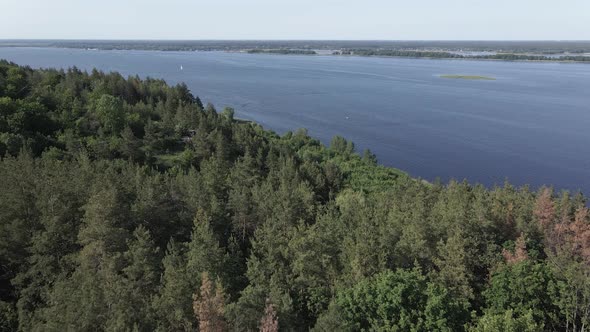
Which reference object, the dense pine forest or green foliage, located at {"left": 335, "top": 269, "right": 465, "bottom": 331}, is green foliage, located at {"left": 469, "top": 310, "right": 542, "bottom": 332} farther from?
green foliage, located at {"left": 335, "top": 269, "right": 465, "bottom": 331}

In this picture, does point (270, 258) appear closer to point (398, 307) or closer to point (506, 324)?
point (398, 307)

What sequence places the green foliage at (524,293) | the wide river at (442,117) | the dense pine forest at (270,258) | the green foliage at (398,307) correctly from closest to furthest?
the green foliage at (398,307), the dense pine forest at (270,258), the green foliage at (524,293), the wide river at (442,117)

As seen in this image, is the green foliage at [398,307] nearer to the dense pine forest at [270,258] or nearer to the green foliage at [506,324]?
the dense pine forest at [270,258]

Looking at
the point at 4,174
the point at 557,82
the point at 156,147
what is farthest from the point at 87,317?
the point at 557,82

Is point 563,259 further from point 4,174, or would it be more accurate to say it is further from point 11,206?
point 4,174

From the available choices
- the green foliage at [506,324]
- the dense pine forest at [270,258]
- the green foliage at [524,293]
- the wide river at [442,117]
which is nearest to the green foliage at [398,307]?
the dense pine forest at [270,258]
